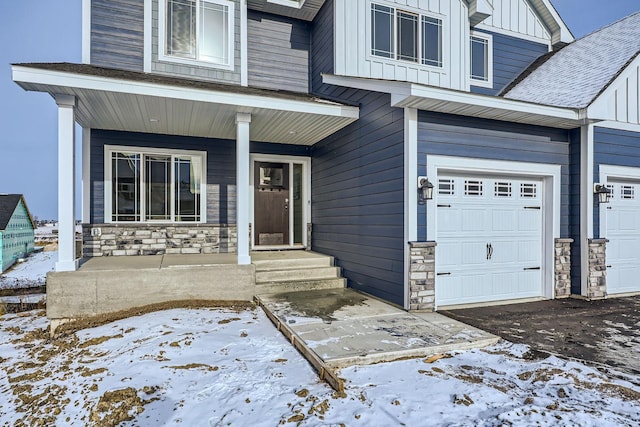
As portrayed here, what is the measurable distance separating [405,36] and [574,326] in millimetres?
5732

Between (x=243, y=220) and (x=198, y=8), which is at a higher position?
(x=198, y=8)

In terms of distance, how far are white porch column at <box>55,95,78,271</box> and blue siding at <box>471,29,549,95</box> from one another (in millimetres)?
7758

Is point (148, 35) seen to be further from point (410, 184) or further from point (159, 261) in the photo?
point (410, 184)

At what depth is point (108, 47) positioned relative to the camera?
6734 mm

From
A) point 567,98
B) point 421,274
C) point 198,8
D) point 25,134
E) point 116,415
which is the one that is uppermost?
point 25,134

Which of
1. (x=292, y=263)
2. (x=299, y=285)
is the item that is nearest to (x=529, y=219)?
(x=299, y=285)

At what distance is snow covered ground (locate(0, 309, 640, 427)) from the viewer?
257 centimetres

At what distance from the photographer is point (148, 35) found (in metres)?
6.84

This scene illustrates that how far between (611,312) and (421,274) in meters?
2.83

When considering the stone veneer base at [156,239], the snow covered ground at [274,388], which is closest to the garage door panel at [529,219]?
the snow covered ground at [274,388]

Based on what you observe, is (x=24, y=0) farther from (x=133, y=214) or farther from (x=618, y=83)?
(x=618, y=83)

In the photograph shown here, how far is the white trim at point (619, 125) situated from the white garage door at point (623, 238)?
92 centimetres

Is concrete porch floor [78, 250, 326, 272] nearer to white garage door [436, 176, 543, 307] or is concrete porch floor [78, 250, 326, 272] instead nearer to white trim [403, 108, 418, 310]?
white trim [403, 108, 418, 310]

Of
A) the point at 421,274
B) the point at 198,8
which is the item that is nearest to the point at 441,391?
the point at 421,274
